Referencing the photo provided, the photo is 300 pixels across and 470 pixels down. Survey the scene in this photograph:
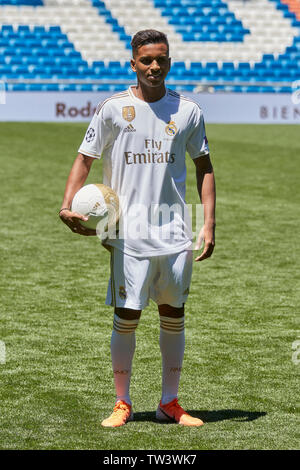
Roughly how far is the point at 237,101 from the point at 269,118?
2.76ft

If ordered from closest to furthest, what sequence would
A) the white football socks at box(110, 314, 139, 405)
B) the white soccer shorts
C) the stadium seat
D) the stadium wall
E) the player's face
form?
the player's face < the white soccer shorts < the white football socks at box(110, 314, 139, 405) < the stadium wall < the stadium seat

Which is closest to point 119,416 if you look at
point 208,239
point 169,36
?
point 208,239

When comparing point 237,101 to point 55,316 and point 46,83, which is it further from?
point 55,316

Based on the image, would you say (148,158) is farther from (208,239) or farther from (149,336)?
(149,336)

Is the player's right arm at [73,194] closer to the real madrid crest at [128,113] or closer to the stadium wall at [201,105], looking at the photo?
the real madrid crest at [128,113]

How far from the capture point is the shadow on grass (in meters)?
3.79

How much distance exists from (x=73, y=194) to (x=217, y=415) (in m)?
1.23

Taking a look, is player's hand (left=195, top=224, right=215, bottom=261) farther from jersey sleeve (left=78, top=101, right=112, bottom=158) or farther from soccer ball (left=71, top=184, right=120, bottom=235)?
jersey sleeve (left=78, top=101, right=112, bottom=158)

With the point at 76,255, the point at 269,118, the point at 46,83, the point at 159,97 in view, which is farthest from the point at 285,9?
the point at 159,97

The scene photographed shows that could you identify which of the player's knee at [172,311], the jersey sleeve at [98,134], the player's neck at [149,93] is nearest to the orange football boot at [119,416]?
the player's knee at [172,311]

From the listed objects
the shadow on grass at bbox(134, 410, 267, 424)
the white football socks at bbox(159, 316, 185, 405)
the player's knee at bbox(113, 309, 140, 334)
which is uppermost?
the player's knee at bbox(113, 309, 140, 334)

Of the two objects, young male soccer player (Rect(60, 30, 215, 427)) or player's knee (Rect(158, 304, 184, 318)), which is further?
player's knee (Rect(158, 304, 184, 318))

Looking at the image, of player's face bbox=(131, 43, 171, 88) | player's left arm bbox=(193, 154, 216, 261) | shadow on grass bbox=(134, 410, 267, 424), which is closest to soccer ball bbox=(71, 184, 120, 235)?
player's left arm bbox=(193, 154, 216, 261)

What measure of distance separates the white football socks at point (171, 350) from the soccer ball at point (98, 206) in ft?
1.69
